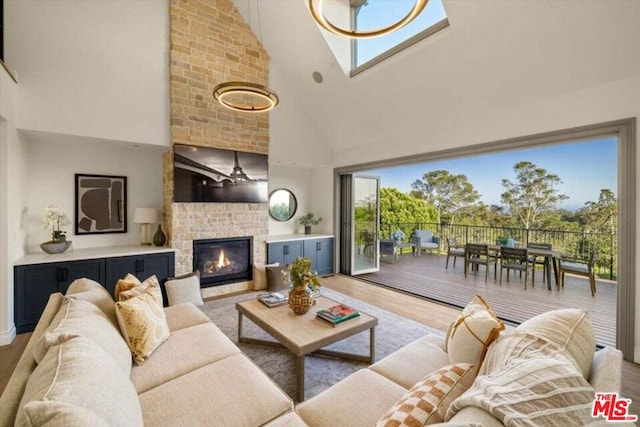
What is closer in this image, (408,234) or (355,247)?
(355,247)

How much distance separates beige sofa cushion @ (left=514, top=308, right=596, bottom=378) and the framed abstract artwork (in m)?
5.06

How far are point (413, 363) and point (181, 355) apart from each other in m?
1.51

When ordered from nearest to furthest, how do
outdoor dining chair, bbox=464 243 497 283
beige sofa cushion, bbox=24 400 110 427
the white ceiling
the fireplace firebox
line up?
1. beige sofa cushion, bbox=24 400 110 427
2. the white ceiling
3. the fireplace firebox
4. outdoor dining chair, bbox=464 243 497 283

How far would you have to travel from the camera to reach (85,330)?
55.2 inches

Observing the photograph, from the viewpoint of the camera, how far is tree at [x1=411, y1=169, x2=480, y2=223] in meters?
9.30

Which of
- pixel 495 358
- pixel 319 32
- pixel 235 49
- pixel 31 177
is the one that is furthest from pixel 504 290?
pixel 31 177

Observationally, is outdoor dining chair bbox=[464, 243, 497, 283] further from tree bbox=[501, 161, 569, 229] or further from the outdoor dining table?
tree bbox=[501, 161, 569, 229]

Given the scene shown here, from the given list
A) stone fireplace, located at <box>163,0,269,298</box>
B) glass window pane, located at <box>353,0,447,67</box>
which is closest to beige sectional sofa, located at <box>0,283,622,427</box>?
stone fireplace, located at <box>163,0,269,298</box>

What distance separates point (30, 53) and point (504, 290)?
7606 millimetres

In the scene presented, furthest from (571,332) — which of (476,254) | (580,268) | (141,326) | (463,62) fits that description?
(476,254)

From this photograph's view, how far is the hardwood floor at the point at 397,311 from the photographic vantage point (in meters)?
2.31

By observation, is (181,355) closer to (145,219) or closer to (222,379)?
(222,379)

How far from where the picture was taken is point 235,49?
183 inches

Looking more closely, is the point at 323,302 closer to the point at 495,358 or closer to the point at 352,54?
the point at 495,358
